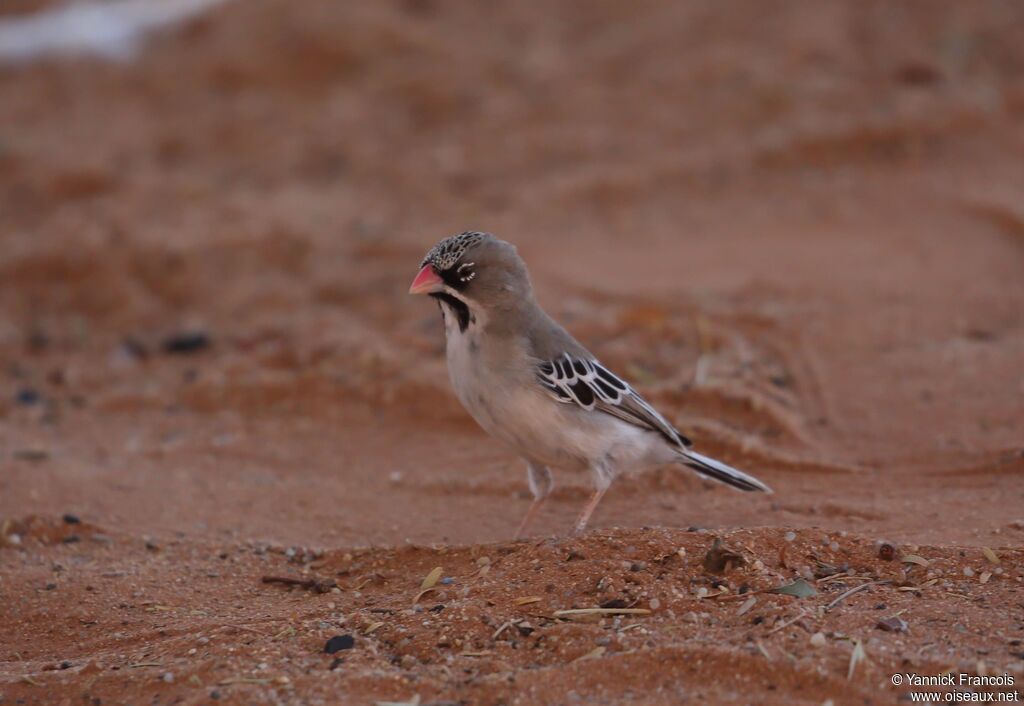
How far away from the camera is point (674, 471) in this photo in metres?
7.13

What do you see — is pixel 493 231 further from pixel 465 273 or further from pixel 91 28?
pixel 91 28

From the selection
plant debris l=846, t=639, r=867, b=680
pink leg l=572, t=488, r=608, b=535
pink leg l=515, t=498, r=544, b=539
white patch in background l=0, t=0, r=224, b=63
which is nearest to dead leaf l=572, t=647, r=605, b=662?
plant debris l=846, t=639, r=867, b=680

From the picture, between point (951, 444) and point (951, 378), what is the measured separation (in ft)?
2.61

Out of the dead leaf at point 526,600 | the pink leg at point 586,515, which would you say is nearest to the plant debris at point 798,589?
the dead leaf at point 526,600

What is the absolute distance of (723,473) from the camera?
6.29 metres

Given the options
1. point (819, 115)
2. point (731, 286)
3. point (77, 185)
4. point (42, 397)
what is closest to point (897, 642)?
point (731, 286)

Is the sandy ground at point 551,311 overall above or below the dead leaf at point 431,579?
above

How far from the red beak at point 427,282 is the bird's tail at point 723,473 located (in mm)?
1534

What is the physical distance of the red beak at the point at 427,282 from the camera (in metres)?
5.95

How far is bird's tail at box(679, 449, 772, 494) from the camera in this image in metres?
6.24

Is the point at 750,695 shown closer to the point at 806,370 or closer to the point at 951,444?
the point at 951,444

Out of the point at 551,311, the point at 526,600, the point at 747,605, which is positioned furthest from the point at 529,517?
the point at 551,311

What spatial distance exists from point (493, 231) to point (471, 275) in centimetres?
450

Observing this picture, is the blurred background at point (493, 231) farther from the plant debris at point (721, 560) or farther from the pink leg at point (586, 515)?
the plant debris at point (721, 560)
